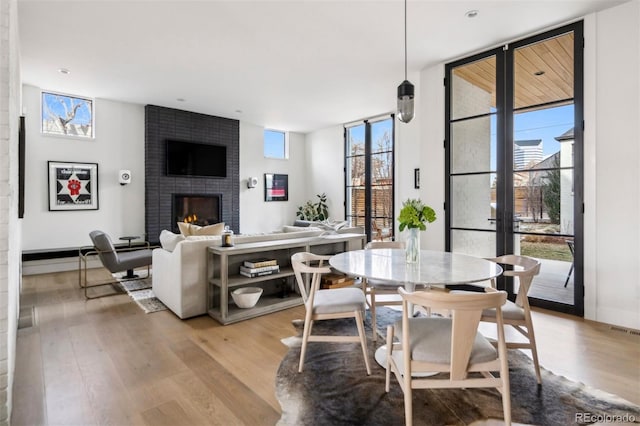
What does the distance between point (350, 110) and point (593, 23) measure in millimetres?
4042

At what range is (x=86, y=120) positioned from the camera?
591cm

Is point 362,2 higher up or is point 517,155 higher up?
point 362,2

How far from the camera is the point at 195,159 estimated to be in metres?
6.87

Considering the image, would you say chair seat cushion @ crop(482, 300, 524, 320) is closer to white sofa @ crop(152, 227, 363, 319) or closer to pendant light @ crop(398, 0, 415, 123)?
pendant light @ crop(398, 0, 415, 123)

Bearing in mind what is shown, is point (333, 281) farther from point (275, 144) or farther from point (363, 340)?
point (275, 144)

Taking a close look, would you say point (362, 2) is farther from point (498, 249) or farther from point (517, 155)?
point (498, 249)

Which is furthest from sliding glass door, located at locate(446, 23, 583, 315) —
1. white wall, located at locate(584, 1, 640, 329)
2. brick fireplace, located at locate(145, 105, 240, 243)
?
brick fireplace, located at locate(145, 105, 240, 243)

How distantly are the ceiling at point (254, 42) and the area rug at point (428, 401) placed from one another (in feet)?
10.4

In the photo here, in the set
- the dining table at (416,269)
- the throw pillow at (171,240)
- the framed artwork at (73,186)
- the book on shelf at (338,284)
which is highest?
the framed artwork at (73,186)

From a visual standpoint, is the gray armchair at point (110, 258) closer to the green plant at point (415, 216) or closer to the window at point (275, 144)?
the green plant at point (415, 216)

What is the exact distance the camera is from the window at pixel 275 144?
8383 millimetres

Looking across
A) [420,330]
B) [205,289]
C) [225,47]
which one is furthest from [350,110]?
[420,330]

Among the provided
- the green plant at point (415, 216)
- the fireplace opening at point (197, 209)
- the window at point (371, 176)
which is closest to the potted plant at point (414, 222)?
the green plant at point (415, 216)

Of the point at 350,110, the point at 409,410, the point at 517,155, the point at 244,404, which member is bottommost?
the point at 244,404
